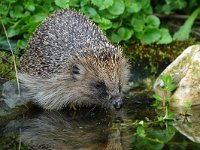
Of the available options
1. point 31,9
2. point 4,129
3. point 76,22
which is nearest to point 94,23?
point 76,22

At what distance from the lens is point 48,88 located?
809 cm

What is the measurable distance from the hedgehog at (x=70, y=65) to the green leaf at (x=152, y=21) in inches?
53.1

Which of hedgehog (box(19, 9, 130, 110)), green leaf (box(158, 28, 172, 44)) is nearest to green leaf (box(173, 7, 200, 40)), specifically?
green leaf (box(158, 28, 172, 44))

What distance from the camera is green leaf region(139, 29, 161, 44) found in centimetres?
927

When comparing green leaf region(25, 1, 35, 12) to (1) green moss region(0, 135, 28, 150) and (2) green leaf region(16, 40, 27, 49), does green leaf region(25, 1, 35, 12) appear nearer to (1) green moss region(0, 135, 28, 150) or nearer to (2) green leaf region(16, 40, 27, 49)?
(2) green leaf region(16, 40, 27, 49)

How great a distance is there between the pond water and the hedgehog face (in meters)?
0.18

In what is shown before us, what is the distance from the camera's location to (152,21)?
9391mm

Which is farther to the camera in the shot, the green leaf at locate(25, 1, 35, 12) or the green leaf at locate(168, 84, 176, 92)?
the green leaf at locate(25, 1, 35, 12)

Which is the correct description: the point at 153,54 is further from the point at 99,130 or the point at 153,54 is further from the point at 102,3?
the point at 99,130

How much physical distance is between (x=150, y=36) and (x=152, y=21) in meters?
0.24

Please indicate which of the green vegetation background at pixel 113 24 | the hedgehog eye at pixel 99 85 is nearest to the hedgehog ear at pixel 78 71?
the hedgehog eye at pixel 99 85

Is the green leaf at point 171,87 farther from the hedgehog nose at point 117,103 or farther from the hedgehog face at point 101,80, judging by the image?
the hedgehog nose at point 117,103

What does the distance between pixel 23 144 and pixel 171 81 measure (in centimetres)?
214

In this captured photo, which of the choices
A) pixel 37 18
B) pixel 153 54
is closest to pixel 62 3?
pixel 37 18
